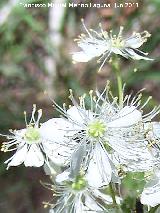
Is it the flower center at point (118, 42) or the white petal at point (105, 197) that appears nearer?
the white petal at point (105, 197)

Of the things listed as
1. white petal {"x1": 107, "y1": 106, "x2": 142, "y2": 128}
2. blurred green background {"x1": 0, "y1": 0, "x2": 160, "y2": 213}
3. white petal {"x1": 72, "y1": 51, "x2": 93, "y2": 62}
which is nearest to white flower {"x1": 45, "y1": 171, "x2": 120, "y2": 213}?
white petal {"x1": 107, "y1": 106, "x2": 142, "y2": 128}

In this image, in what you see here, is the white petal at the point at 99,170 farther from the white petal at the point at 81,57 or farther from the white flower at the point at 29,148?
the white petal at the point at 81,57

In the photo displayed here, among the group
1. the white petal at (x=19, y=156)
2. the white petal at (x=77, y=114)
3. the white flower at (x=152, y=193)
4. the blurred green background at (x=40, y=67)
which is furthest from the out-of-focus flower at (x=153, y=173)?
the blurred green background at (x=40, y=67)

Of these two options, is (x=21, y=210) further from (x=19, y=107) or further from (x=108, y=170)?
(x=108, y=170)

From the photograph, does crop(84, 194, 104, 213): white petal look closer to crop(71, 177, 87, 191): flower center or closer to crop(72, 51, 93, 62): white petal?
crop(71, 177, 87, 191): flower center

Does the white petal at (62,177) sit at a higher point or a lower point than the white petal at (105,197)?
higher

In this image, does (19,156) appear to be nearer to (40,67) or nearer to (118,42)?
(118,42)

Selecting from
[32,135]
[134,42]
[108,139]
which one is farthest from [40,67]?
[108,139]

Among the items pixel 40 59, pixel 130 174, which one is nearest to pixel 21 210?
pixel 40 59
